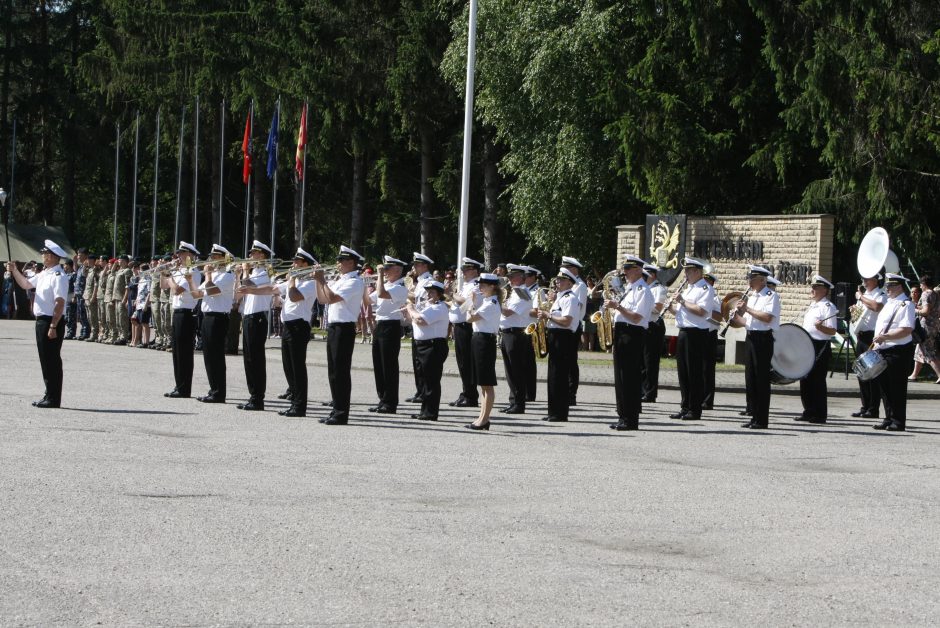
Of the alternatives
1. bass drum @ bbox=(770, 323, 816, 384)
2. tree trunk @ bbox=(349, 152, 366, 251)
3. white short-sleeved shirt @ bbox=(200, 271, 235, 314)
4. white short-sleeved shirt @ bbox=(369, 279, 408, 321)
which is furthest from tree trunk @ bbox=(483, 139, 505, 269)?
white short-sleeved shirt @ bbox=(369, 279, 408, 321)

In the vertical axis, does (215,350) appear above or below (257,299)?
below

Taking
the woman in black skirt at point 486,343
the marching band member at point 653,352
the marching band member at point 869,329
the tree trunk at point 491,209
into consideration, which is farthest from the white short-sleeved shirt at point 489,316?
the tree trunk at point 491,209

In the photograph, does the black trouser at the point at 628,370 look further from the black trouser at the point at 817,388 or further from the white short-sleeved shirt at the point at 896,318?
the white short-sleeved shirt at the point at 896,318

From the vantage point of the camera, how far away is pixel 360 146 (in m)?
43.4

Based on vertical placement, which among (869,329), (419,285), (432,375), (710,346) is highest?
(419,285)

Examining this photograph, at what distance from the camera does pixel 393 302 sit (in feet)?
52.9

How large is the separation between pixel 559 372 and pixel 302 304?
10.2 ft

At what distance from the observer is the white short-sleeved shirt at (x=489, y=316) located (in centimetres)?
1532

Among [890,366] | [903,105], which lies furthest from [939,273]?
[890,366]

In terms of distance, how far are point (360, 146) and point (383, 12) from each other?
14.1ft

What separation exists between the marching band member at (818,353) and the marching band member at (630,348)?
2748 millimetres

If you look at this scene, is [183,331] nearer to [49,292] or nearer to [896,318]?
[49,292]

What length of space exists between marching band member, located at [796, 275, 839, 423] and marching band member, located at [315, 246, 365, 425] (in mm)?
5966

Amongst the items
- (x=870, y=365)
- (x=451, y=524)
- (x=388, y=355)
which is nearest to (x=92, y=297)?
(x=388, y=355)
